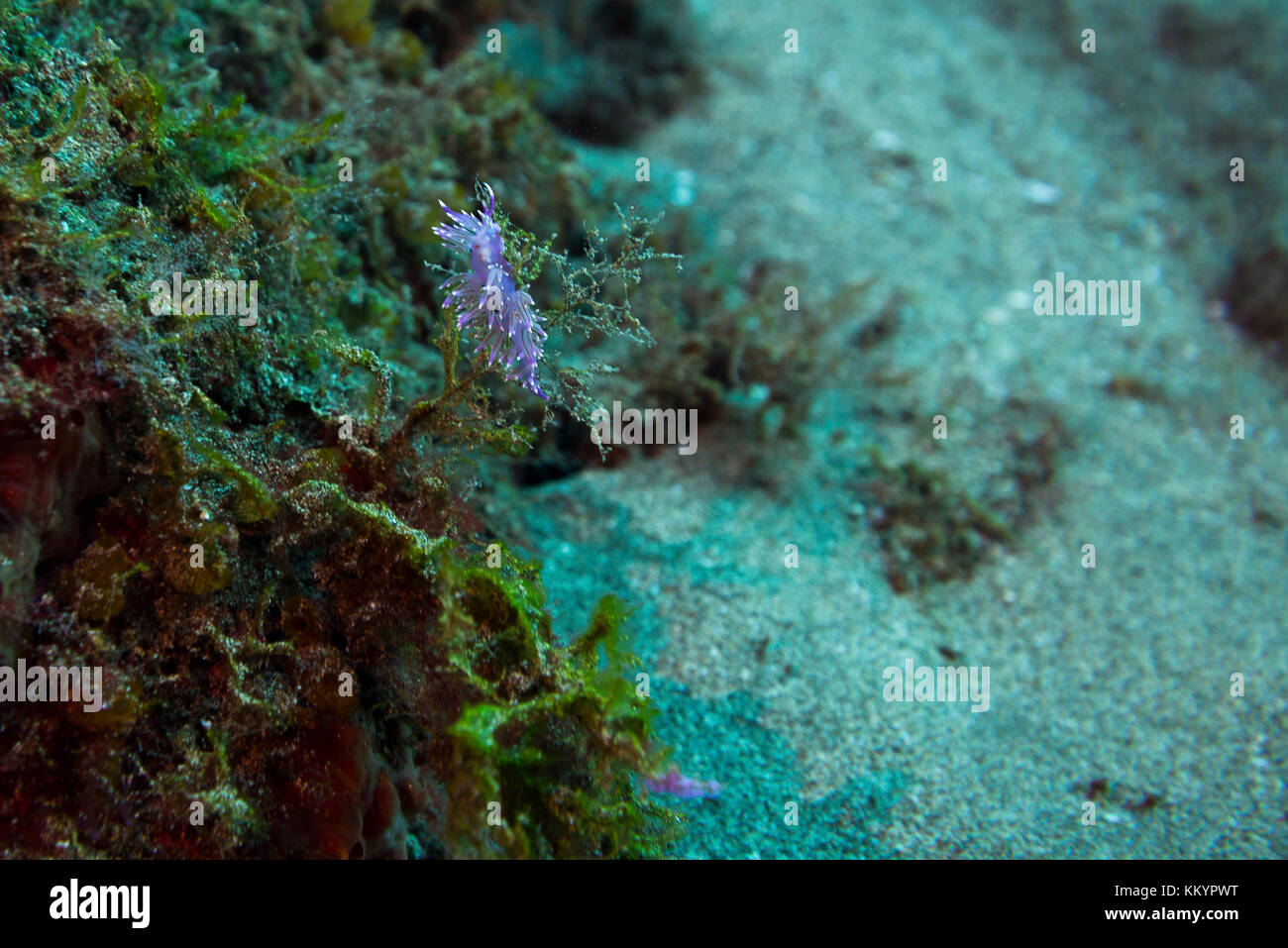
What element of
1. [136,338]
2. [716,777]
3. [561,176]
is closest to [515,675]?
[716,777]

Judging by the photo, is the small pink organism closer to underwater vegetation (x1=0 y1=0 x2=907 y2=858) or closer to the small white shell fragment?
underwater vegetation (x1=0 y1=0 x2=907 y2=858)

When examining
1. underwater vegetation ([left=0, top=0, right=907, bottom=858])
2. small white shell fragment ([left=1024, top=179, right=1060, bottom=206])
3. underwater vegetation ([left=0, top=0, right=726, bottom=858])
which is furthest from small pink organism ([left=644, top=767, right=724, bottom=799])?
small white shell fragment ([left=1024, top=179, right=1060, bottom=206])

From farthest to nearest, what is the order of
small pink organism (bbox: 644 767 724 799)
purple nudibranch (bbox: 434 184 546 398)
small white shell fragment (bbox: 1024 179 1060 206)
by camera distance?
small white shell fragment (bbox: 1024 179 1060 206) → small pink organism (bbox: 644 767 724 799) → purple nudibranch (bbox: 434 184 546 398)

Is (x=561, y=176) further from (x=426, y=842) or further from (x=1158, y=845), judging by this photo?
(x=1158, y=845)

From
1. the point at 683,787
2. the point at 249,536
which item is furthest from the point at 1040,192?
the point at 249,536

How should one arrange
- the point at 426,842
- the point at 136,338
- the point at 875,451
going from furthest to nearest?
the point at 875,451 < the point at 426,842 < the point at 136,338

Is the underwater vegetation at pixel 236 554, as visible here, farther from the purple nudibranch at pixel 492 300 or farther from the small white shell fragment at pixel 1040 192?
the small white shell fragment at pixel 1040 192
